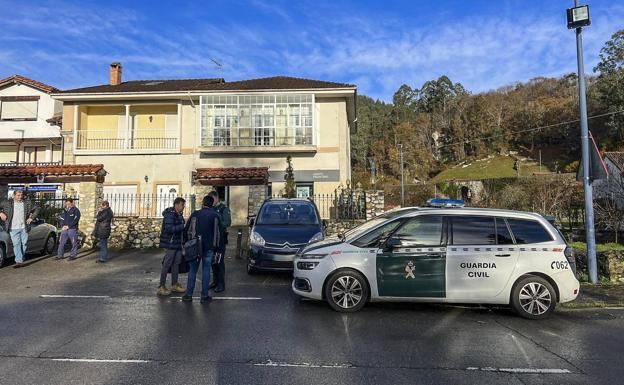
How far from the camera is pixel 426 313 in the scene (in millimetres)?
6934

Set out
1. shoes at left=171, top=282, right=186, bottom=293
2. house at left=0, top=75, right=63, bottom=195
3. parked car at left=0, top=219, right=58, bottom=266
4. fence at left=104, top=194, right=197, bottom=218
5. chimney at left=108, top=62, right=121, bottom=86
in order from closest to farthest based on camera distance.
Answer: shoes at left=171, top=282, right=186, bottom=293, parked car at left=0, top=219, right=58, bottom=266, fence at left=104, top=194, right=197, bottom=218, chimney at left=108, top=62, right=121, bottom=86, house at left=0, top=75, right=63, bottom=195

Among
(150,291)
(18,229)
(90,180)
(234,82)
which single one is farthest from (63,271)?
(234,82)

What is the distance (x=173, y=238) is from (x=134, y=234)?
7.99 m

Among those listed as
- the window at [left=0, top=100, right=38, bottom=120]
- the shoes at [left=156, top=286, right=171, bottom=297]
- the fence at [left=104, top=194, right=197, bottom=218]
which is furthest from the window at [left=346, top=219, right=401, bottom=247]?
the window at [left=0, top=100, right=38, bottom=120]

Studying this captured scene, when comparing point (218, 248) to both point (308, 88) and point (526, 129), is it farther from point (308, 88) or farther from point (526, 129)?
point (526, 129)

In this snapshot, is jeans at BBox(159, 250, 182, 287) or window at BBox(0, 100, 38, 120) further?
window at BBox(0, 100, 38, 120)

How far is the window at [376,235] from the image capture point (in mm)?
7012

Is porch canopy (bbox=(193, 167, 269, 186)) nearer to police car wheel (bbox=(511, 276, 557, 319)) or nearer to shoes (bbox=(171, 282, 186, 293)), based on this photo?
shoes (bbox=(171, 282, 186, 293))

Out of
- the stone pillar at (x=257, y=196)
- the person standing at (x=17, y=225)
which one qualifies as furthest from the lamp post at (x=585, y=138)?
the person standing at (x=17, y=225)

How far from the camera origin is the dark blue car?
9.43m

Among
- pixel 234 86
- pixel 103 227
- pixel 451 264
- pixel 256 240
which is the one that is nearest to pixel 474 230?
pixel 451 264

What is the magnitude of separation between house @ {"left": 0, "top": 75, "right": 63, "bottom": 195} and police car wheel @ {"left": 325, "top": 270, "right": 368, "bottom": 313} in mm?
31815

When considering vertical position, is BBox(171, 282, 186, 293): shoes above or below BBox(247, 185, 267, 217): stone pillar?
below

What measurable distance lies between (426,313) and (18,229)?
408 inches
